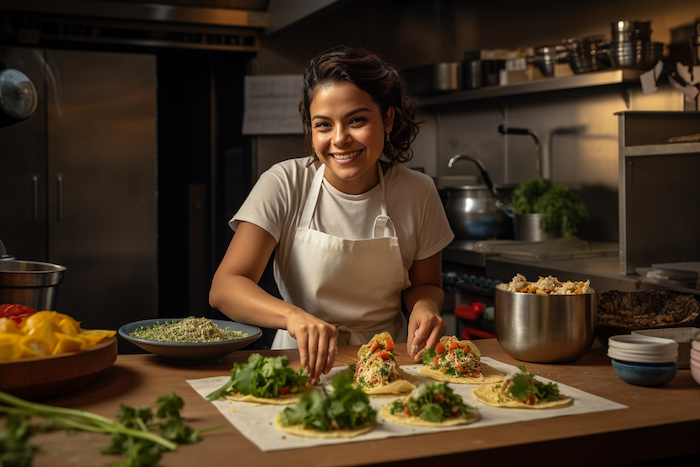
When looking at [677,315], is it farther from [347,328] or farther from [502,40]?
[502,40]

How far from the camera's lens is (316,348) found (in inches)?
53.8

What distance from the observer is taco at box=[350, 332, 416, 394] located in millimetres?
1342

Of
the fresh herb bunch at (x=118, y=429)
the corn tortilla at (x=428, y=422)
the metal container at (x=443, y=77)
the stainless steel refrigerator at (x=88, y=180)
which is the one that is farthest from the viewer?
the metal container at (x=443, y=77)

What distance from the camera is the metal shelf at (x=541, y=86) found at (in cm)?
308

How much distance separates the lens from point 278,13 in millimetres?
3834

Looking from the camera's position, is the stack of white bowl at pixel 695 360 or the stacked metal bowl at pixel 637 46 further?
the stacked metal bowl at pixel 637 46

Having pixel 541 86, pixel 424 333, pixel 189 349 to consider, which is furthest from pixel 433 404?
pixel 541 86

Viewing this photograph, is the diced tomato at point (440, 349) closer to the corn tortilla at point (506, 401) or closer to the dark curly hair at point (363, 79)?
the corn tortilla at point (506, 401)

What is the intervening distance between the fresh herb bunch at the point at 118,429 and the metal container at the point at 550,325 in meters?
0.77

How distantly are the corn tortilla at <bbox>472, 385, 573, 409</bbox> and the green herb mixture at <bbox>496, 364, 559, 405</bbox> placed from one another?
0.04 feet

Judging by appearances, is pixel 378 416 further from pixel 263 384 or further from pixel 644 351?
pixel 644 351

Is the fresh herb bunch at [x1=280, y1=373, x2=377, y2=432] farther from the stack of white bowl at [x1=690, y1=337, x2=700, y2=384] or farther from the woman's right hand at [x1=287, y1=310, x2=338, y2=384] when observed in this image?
the stack of white bowl at [x1=690, y1=337, x2=700, y2=384]

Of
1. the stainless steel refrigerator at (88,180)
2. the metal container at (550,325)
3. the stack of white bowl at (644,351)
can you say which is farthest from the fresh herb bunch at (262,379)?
the stainless steel refrigerator at (88,180)

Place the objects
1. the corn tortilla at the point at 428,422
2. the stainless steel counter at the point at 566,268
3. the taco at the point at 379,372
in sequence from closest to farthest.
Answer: the corn tortilla at the point at 428,422
the taco at the point at 379,372
the stainless steel counter at the point at 566,268
